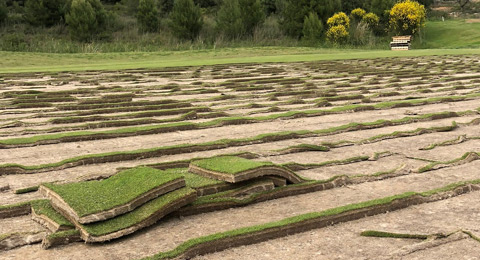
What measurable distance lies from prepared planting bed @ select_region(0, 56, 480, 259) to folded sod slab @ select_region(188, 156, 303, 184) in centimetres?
2

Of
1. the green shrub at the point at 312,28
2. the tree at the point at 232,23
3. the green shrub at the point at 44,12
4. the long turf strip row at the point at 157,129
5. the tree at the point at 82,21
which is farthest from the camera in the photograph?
the green shrub at the point at 44,12

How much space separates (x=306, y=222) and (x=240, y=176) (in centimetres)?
86

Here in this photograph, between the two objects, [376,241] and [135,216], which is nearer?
[376,241]

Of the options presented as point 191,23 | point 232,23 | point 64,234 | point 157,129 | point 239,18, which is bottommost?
point 157,129

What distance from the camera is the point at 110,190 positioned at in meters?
4.91

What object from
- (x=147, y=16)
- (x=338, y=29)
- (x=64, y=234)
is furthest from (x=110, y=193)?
(x=147, y=16)

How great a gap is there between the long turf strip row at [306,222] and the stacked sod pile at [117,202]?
1.65ft

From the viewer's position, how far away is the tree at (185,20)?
154ft

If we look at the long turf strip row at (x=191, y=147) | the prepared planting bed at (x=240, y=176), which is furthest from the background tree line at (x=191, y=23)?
the long turf strip row at (x=191, y=147)

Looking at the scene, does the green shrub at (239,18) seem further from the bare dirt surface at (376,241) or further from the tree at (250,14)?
the bare dirt surface at (376,241)

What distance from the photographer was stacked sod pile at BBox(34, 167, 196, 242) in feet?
14.5

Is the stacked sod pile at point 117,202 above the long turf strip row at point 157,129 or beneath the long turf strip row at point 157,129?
above

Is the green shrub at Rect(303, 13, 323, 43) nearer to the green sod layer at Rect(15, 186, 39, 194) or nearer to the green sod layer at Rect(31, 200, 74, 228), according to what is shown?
the green sod layer at Rect(15, 186, 39, 194)

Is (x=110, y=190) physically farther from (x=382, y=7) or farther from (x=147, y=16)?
(x=382, y=7)
